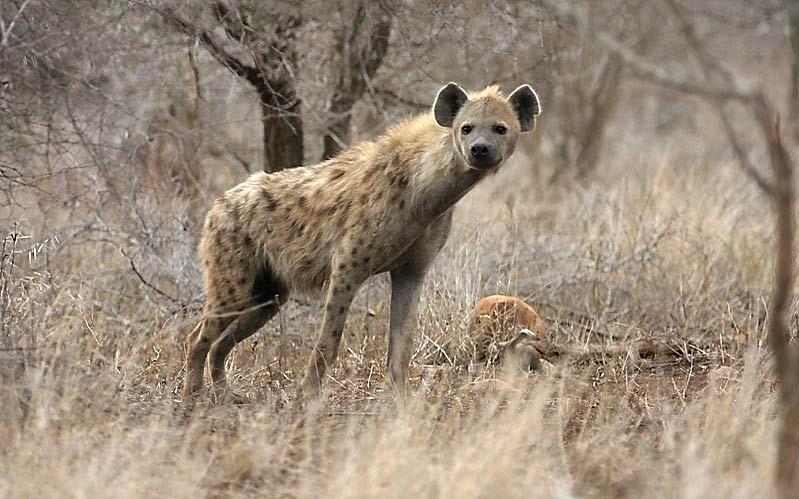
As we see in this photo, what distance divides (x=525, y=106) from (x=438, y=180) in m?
0.57

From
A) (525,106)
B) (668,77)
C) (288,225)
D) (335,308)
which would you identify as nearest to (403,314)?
(335,308)

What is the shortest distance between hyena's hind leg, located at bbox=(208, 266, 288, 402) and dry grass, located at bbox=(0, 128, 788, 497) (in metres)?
0.15

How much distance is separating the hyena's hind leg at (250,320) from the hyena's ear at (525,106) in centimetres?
132

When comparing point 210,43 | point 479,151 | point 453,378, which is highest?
point 210,43

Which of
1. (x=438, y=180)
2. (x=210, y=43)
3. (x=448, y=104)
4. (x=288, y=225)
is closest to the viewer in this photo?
(x=438, y=180)

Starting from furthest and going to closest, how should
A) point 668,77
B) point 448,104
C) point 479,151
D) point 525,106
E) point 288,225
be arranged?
point 288,225 < point 525,106 < point 448,104 < point 479,151 < point 668,77

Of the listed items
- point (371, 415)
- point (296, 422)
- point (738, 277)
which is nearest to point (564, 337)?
point (738, 277)

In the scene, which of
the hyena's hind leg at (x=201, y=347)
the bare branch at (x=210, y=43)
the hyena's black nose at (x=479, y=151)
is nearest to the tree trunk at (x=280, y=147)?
the bare branch at (x=210, y=43)

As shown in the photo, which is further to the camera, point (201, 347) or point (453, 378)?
point (453, 378)

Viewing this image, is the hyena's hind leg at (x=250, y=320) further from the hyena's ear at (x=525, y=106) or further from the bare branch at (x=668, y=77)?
the bare branch at (x=668, y=77)

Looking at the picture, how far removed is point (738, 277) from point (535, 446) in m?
3.36

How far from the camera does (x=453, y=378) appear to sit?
17.5 feet

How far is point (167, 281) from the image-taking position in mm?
6566

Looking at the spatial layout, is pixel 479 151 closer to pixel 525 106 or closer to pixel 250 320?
pixel 525 106
